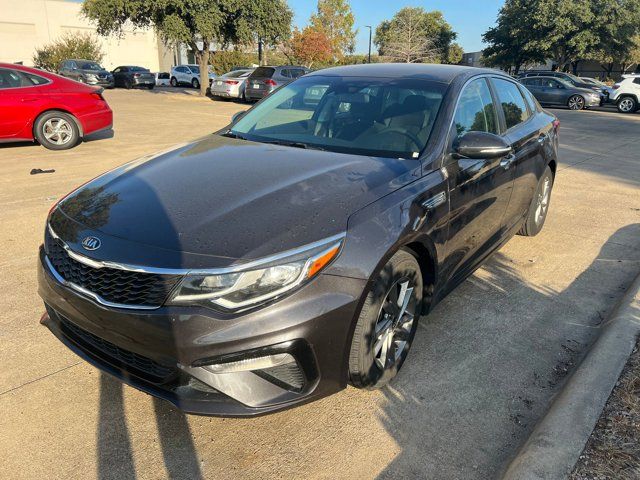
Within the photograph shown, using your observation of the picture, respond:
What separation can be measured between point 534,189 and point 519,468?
317 cm

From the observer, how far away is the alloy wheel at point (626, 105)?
2203 cm

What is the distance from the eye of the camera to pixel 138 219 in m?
2.28

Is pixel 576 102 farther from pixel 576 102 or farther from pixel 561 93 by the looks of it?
pixel 561 93

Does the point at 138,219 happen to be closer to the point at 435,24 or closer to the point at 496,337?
the point at 496,337

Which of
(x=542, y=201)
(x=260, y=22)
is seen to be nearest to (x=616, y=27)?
(x=260, y=22)

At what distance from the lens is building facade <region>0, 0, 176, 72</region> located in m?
45.2

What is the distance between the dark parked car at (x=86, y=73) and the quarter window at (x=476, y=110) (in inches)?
1201

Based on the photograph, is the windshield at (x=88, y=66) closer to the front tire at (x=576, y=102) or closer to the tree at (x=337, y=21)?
the front tire at (x=576, y=102)

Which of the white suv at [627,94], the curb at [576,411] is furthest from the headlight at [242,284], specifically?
the white suv at [627,94]

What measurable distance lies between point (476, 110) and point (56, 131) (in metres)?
7.98

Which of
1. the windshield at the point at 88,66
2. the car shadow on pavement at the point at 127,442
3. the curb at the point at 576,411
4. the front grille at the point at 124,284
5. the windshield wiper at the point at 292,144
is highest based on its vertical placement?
the windshield at the point at 88,66

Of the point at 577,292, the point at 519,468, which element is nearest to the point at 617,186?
the point at 577,292

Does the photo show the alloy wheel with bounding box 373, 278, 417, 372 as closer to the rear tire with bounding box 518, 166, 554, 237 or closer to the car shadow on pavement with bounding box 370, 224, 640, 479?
the car shadow on pavement with bounding box 370, 224, 640, 479

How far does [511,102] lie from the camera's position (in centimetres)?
426
